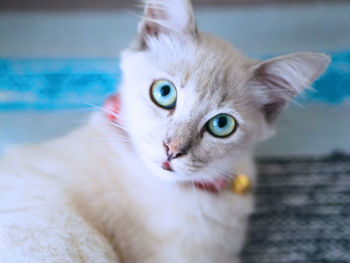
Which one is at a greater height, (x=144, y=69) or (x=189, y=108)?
(x=144, y=69)

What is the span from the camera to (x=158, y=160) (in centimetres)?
102

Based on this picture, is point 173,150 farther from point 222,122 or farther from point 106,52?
point 106,52

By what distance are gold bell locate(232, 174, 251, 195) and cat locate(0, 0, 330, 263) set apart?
2 centimetres

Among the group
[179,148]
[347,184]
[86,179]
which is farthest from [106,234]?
[347,184]

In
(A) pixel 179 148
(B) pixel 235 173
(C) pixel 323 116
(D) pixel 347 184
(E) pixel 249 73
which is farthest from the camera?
(C) pixel 323 116

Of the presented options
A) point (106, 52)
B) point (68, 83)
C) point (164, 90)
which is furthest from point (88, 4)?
point (164, 90)

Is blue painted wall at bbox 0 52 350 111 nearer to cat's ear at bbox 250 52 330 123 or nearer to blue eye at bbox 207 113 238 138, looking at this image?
cat's ear at bbox 250 52 330 123

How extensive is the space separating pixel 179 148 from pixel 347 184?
3.02ft

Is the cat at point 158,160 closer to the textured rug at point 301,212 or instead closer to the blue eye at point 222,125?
the blue eye at point 222,125

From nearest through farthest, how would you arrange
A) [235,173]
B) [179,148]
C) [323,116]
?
1. [179,148]
2. [235,173]
3. [323,116]

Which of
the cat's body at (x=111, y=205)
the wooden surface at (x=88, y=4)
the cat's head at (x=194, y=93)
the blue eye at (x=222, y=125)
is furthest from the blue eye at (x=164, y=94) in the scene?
the wooden surface at (x=88, y=4)

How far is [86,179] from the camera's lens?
1.17 meters

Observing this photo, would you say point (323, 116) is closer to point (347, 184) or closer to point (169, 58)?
point (347, 184)

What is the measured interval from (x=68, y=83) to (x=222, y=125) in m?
0.88
